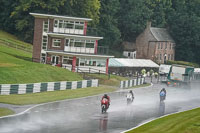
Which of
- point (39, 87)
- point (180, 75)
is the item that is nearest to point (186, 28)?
point (180, 75)

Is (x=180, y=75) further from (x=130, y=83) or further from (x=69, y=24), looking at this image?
(x=69, y=24)

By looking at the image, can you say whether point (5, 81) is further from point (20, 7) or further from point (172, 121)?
point (20, 7)

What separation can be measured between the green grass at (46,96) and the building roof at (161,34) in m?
65.7

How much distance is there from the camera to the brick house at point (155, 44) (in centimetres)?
11295

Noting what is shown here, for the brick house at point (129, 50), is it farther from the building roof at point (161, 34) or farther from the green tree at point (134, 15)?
the building roof at point (161, 34)

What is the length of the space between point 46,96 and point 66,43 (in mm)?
27659

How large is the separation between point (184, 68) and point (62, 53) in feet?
60.0

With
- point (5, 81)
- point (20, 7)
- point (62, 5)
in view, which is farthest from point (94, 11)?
point (5, 81)

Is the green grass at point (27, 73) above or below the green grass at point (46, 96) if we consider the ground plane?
above

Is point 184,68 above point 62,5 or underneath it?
underneath

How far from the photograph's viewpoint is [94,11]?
94.4 metres

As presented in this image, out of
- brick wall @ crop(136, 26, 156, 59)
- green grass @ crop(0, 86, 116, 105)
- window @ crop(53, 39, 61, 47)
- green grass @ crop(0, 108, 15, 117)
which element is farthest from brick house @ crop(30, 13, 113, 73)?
brick wall @ crop(136, 26, 156, 59)

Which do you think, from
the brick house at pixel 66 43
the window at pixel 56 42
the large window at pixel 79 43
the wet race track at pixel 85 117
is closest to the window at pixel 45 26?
the brick house at pixel 66 43

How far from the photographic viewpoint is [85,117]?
29.6 metres
